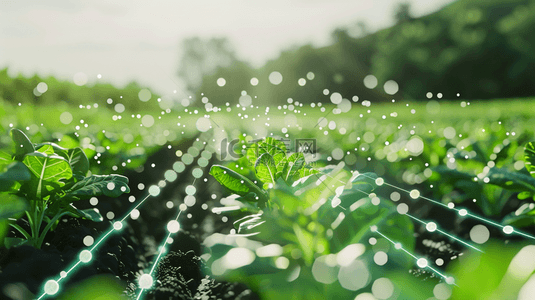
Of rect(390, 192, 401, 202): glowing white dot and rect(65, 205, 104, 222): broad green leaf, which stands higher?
rect(390, 192, 401, 202): glowing white dot

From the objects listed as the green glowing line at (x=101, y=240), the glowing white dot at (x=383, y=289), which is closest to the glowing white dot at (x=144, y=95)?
the green glowing line at (x=101, y=240)

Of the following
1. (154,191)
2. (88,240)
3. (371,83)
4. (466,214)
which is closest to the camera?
(88,240)

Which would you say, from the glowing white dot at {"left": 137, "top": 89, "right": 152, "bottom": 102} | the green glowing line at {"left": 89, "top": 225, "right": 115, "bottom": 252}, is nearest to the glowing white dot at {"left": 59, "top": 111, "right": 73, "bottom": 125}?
the green glowing line at {"left": 89, "top": 225, "right": 115, "bottom": 252}

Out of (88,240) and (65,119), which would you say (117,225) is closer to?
(88,240)

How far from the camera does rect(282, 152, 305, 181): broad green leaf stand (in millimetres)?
1629

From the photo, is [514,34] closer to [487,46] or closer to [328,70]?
[487,46]

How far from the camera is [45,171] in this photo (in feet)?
4.37

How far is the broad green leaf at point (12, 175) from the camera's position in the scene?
1.13 m

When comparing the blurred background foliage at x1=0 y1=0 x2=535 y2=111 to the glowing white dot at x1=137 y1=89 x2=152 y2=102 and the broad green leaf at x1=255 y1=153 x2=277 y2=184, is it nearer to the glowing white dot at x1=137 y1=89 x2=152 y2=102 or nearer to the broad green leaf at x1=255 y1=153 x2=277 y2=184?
the glowing white dot at x1=137 y1=89 x2=152 y2=102

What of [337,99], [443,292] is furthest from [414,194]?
[337,99]

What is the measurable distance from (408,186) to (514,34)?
29959 millimetres

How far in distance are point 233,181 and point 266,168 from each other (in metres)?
0.15

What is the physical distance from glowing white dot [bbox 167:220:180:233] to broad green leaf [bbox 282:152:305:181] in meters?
1.09

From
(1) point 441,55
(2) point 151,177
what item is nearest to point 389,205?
(2) point 151,177
